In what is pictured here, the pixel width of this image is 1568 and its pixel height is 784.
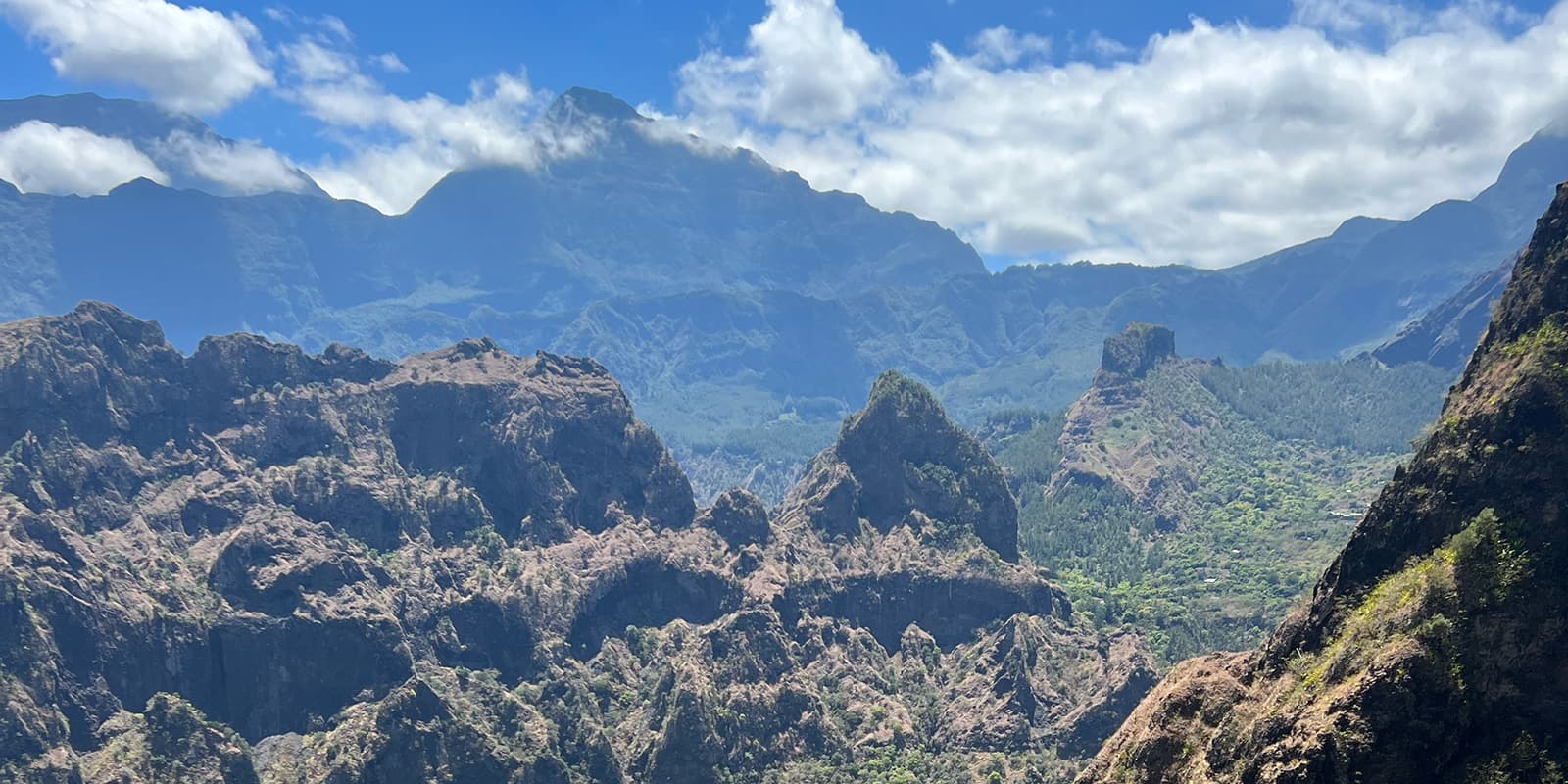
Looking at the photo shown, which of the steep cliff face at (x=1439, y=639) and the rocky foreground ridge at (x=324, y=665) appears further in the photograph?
the rocky foreground ridge at (x=324, y=665)

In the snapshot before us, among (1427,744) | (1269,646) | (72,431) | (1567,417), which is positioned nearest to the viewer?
(1427,744)

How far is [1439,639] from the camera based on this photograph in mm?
58062

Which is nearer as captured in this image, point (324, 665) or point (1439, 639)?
point (1439, 639)

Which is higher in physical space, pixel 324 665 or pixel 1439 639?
pixel 1439 639

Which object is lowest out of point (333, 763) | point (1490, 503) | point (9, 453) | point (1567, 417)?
point (333, 763)

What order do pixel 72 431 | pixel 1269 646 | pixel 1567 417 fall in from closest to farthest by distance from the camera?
pixel 1567 417 → pixel 1269 646 → pixel 72 431

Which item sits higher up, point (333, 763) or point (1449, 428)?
point (1449, 428)

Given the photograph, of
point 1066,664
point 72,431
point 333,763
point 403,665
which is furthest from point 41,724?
point 1066,664

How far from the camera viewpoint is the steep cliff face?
183 ft

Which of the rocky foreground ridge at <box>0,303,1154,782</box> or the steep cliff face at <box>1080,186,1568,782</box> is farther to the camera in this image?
the rocky foreground ridge at <box>0,303,1154,782</box>

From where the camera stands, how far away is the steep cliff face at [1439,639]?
55.7 m

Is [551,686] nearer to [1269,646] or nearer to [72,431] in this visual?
[72,431]

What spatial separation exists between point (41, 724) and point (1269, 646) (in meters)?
137

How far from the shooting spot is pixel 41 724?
479ft
